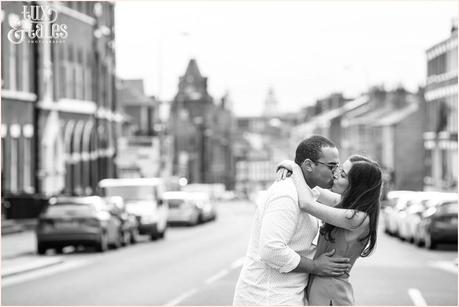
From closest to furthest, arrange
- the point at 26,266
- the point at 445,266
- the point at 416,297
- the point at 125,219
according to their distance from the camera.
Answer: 1. the point at 416,297
2. the point at 26,266
3. the point at 445,266
4. the point at 125,219

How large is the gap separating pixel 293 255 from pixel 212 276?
14881 mm

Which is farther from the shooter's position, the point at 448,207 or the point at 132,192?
the point at 132,192

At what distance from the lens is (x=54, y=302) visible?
1614 centimetres

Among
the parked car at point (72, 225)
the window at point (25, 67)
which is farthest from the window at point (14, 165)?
the parked car at point (72, 225)

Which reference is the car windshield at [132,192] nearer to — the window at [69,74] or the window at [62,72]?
the window at [62,72]

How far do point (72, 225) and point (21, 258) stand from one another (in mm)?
1996

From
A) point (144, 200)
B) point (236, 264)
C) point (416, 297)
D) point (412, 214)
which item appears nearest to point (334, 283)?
point (416, 297)

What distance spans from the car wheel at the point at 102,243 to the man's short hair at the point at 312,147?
883 inches

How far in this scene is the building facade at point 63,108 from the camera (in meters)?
42.6

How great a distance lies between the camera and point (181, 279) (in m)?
20.2

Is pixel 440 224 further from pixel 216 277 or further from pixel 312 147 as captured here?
pixel 312 147

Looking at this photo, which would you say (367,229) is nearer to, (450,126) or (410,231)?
(410,231)

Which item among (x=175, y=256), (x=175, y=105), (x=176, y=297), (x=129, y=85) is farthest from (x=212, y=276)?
(x=175, y=105)

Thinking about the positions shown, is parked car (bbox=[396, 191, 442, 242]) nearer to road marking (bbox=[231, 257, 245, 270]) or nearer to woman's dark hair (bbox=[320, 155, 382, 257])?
road marking (bbox=[231, 257, 245, 270])
